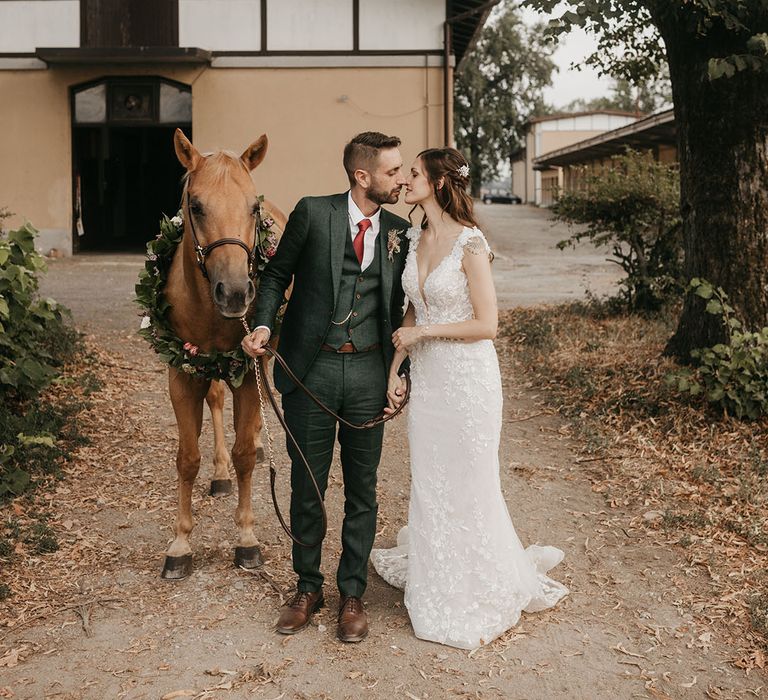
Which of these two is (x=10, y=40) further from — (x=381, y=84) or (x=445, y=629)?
(x=445, y=629)

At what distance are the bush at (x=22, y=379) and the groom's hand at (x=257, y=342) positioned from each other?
2594 millimetres

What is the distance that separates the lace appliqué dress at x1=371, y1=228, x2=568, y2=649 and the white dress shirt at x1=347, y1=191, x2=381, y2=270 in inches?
8.5

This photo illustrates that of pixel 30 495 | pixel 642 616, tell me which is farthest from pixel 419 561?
pixel 30 495

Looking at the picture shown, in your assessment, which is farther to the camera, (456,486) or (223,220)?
(456,486)

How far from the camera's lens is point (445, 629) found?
4.07 m

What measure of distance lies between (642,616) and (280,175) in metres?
14.5

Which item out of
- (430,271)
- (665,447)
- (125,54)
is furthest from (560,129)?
(430,271)

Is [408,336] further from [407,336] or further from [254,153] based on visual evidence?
[254,153]

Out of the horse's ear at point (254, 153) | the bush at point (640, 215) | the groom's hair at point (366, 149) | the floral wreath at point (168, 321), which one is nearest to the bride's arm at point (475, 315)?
the groom's hair at point (366, 149)

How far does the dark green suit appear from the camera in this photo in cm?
400

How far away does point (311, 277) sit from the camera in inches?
159

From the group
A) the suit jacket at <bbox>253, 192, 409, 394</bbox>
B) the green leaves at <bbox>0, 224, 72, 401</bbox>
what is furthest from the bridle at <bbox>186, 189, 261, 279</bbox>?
the green leaves at <bbox>0, 224, 72, 401</bbox>

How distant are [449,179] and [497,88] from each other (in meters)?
52.7

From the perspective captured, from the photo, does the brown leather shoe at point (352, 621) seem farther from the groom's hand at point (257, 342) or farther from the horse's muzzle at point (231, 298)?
the horse's muzzle at point (231, 298)
